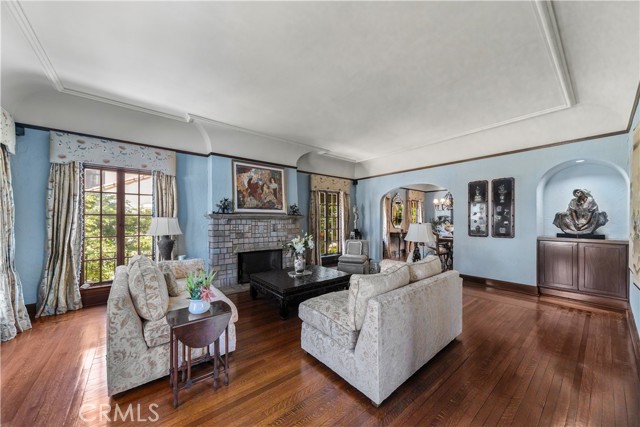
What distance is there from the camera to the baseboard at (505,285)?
4508 millimetres

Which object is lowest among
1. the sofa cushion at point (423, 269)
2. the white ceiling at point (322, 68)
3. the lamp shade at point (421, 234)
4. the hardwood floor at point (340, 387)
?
the hardwood floor at point (340, 387)

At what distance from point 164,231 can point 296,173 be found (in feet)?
10.7

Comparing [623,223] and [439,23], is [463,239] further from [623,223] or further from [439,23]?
[439,23]

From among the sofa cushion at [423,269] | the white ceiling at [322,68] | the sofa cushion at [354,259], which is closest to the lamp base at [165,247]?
the white ceiling at [322,68]

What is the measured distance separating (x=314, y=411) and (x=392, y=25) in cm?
314

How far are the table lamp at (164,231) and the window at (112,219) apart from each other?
1.80 feet

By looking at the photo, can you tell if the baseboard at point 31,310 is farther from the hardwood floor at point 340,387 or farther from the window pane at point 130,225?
the window pane at point 130,225

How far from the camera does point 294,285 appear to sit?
3.45 m

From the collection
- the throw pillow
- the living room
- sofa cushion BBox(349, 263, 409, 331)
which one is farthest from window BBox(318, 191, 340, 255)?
sofa cushion BBox(349, 263, 409, 331)

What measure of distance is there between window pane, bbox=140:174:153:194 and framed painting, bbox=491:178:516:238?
6724 millimetres

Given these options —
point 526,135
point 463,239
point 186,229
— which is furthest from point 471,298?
point 186,229

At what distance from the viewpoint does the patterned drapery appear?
2.78 m

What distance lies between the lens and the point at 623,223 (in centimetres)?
411

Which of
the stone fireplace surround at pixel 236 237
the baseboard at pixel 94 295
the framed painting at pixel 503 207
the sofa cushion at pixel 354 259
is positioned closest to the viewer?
the baseboard at pixel 94 295
